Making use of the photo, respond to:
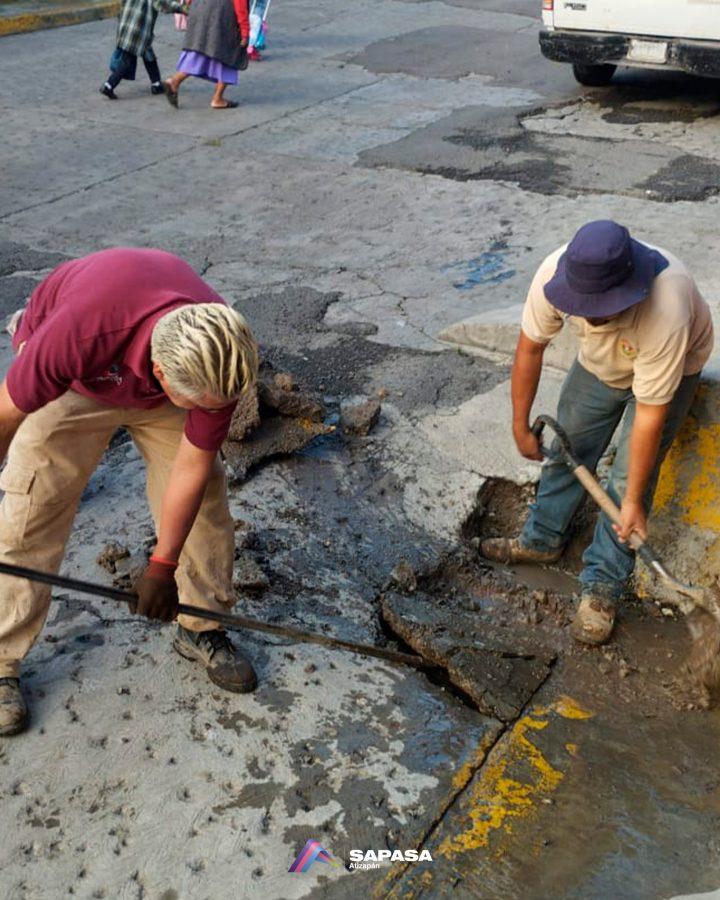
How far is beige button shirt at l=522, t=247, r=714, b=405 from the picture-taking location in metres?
3.42

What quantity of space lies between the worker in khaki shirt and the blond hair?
1.14 m

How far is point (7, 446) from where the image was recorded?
9.98 ft

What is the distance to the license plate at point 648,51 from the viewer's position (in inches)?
363

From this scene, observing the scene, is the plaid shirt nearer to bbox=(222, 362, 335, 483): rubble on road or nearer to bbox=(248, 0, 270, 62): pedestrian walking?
bbox=(248, 0, 270, 62): pedestrian walking

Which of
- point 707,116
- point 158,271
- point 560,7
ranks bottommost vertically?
point 707,116

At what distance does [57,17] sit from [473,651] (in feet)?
39.2

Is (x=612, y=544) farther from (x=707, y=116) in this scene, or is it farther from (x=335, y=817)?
(x=707, y=116)

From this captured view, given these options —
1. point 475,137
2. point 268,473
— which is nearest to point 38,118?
point 475,137

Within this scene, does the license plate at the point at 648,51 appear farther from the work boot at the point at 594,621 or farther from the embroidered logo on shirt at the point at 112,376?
the embroidered logo on shirt at the point at 112,376

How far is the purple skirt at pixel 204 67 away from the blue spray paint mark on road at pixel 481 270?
13.9ft

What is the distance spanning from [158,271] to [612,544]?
6.47ft

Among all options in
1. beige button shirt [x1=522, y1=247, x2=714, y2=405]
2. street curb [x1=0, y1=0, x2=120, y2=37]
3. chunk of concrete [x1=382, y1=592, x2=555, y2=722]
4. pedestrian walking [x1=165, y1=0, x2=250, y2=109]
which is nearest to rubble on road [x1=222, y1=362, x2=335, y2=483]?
chunk of concrete [x1=382, y1=592, x2=555, y2=722]

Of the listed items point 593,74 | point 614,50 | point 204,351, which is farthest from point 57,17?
point 204,351

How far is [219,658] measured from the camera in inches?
137
